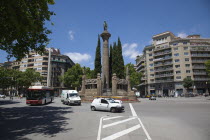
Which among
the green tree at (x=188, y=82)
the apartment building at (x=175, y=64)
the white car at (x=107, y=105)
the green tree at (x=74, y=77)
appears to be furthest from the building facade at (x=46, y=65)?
the white car at (x=107, y=105)

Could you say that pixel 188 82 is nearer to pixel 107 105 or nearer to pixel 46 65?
pixel 107 105

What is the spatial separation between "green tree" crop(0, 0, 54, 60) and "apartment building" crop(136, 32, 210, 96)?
195 ft

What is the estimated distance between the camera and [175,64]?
6494 centimetres

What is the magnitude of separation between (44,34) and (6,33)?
3500 mm

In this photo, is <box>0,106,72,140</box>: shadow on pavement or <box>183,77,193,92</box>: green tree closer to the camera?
<box>0,106,72,140</box>: shadow on pavement

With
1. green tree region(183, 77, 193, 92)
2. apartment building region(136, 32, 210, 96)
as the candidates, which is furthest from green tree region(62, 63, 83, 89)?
green tree region(183, 77, 193, 92)

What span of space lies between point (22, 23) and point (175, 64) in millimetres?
65832

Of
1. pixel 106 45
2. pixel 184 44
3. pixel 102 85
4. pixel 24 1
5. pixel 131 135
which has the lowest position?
pixel 131 135

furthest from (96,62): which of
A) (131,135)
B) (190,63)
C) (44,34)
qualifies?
(190,63)

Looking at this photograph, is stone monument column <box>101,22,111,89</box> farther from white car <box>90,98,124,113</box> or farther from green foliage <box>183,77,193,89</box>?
green foliage <box>183,77,193,89</box>

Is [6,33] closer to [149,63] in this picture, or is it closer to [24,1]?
[24,1]

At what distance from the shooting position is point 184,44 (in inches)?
2554

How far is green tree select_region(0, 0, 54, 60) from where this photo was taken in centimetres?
971

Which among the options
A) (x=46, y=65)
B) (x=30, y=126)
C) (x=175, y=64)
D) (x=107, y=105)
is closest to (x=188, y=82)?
(x=175, y=64)
